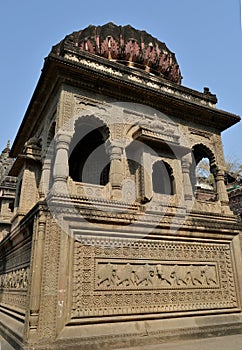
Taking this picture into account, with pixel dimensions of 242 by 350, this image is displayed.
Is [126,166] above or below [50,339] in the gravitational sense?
above

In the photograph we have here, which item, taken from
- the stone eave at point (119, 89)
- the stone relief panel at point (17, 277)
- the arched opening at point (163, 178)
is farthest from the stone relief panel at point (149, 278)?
the stone eave at point (119, 89)

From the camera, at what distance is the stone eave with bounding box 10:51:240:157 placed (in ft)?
28.4

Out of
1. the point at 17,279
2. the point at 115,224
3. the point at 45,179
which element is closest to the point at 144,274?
the point at 115,224

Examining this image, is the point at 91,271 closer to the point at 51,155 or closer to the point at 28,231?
the point at 28,231

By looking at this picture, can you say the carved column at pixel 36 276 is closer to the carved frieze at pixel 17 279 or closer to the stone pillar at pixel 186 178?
the carved frieze at pixel 17 279

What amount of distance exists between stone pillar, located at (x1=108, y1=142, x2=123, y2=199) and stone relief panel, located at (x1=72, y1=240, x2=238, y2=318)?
1620mm

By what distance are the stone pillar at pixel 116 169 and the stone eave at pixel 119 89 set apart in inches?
75.1


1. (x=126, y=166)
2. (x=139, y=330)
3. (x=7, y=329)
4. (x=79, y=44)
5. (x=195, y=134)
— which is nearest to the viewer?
(x=139, y=330)

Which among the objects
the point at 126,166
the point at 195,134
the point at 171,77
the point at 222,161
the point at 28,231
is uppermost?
the point at 171,77

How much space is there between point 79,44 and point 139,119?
4992 mm

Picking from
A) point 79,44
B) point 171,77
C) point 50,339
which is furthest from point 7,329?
point 171,77

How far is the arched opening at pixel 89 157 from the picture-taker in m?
11.0

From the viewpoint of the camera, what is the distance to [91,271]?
614cm

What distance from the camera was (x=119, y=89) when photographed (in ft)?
31.0
